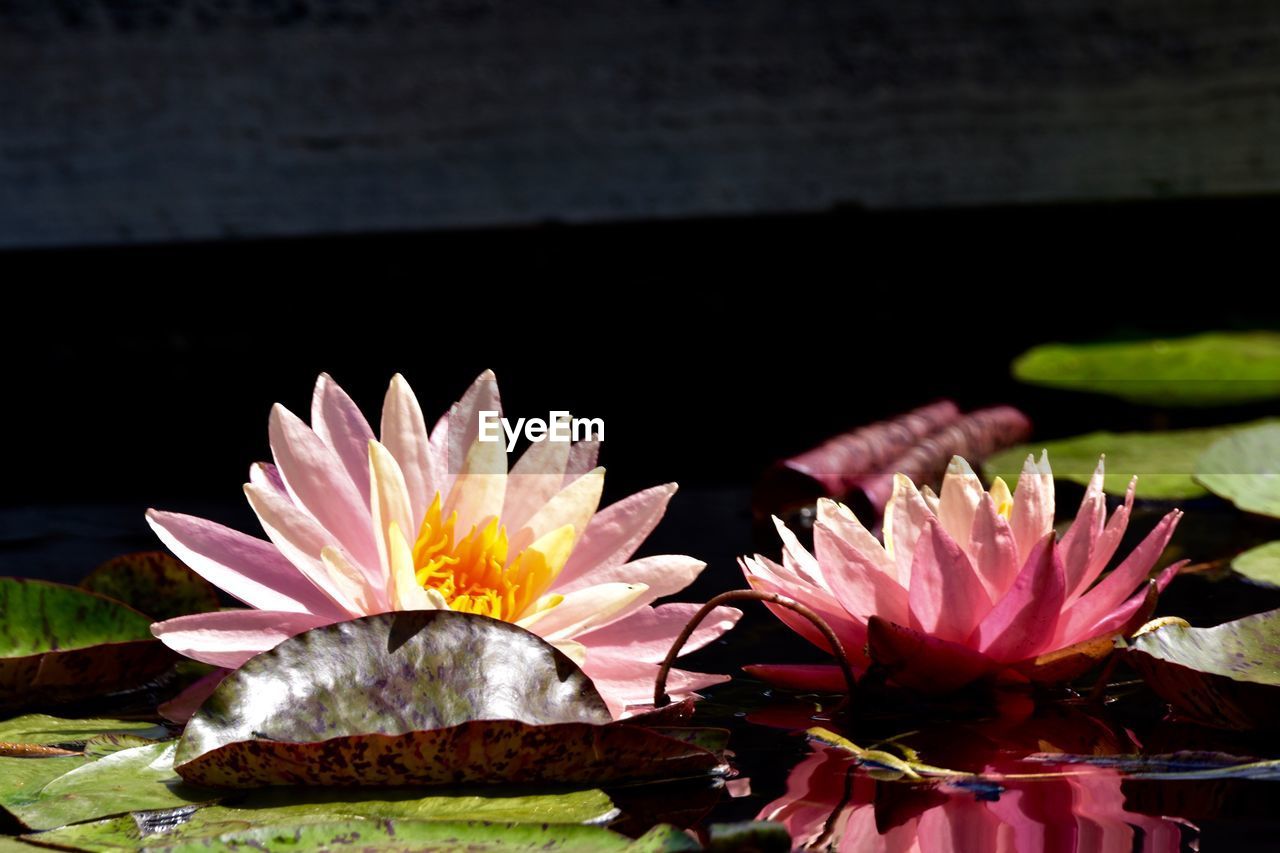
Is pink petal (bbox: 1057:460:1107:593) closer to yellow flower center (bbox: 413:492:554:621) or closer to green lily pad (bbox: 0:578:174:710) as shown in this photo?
yellow flower center (bbox: 413:492:554:621)

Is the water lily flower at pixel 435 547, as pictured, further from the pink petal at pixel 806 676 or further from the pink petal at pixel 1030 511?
the pink petal at pixel 1030 511

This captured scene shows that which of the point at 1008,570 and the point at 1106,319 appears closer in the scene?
the point at 1008,570

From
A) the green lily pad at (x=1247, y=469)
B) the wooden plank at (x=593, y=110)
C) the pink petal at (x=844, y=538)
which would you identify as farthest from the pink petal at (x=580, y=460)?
the wooden plank at (x=593, y=110)

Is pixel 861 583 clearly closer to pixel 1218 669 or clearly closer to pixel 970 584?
pixel 970 584

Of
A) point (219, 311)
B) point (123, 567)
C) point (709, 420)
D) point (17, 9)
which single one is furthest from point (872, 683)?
point (17, 9)

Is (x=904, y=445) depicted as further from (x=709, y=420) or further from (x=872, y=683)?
(x=872, y=683)

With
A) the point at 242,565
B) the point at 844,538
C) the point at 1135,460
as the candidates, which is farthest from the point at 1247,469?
the point at 242,565
